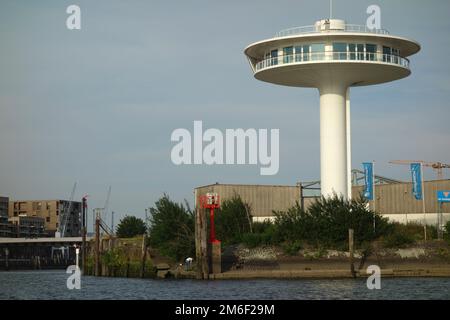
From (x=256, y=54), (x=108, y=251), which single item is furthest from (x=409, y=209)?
(x=108, y=251)

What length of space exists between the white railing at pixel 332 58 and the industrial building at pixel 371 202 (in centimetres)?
1695

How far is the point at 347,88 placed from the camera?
305 feet

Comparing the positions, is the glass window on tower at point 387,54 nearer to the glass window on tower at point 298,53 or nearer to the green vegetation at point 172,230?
the glass window on tower at point 298,53

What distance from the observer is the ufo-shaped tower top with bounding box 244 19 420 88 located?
88500mm

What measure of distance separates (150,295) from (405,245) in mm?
31637

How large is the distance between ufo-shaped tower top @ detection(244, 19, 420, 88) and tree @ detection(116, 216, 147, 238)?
4243cm

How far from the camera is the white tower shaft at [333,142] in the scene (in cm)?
8988

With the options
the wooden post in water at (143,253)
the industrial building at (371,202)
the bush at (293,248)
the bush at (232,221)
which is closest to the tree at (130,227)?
the industrial building at (371,202)

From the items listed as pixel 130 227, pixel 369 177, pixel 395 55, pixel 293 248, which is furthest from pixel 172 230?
pixel 130 227

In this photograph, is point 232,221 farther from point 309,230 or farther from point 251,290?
point 251,290

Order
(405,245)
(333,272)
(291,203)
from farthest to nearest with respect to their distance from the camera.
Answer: (291,203) < (405,245) < (333,272)

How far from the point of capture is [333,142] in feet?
295

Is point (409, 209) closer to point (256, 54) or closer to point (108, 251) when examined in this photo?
point (256, 54)

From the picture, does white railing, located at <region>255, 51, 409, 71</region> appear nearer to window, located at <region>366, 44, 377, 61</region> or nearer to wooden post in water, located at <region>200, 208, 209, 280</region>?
window, located at <region>366, 44, 377, 61</region>
